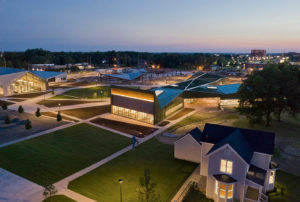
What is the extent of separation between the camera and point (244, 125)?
1484 inches

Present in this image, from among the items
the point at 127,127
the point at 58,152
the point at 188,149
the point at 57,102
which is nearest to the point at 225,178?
the point at 188,149

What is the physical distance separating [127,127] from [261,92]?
21670 mm

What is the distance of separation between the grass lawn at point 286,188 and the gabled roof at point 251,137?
3.97 m

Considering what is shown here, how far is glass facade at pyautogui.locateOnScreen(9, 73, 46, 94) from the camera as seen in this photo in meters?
A: 64.0

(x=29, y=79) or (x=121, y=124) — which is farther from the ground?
(x=29, y=79)

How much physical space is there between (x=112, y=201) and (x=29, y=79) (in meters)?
59.9

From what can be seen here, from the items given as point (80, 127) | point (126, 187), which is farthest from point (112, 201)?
point (80, 127)

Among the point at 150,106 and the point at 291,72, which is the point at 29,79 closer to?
the point at 150,106

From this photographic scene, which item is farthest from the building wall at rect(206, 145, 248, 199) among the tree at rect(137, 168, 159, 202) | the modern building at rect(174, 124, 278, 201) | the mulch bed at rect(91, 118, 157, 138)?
the mulch bed at rect(91, 118, 157, 138)

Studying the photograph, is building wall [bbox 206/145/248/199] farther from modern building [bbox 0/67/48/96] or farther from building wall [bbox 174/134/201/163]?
modern building [bbox 0/67/48/96]

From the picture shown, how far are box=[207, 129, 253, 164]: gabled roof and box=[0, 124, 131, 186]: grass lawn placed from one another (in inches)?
568

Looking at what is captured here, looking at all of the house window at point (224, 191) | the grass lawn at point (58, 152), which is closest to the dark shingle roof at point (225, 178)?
the house window at point (224, 191)

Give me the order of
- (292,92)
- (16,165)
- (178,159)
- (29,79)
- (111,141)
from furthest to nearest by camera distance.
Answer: (29,79) → (292,92) → (111,141) → (178,159) → (16,165)

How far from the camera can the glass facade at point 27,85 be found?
210ft
